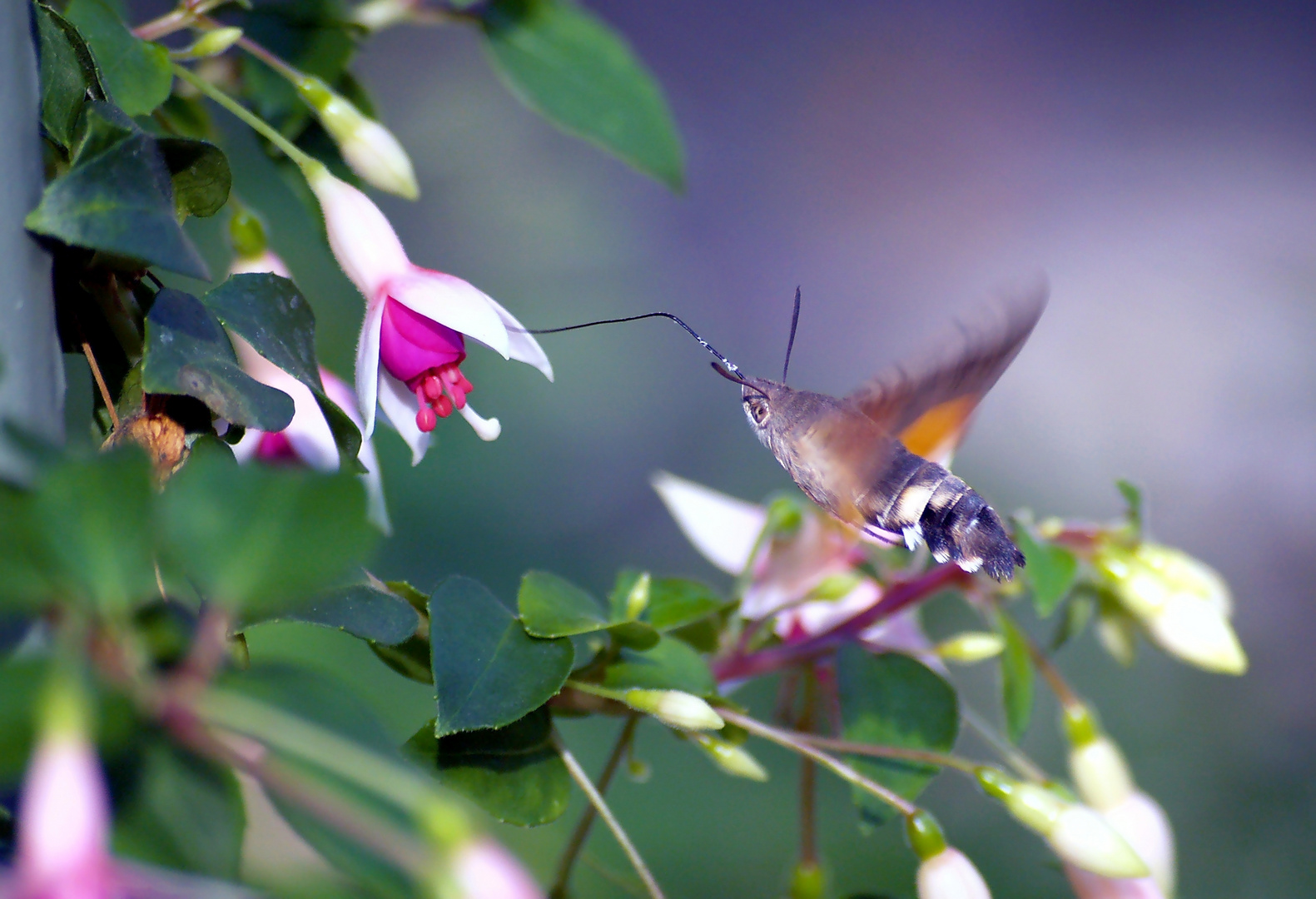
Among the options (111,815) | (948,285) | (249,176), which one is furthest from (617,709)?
(948,285)

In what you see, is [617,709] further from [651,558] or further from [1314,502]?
[1314,502]

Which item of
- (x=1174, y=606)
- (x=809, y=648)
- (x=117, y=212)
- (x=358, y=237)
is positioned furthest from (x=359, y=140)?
(x=1174, y=606)

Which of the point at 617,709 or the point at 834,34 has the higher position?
the point at 617,709

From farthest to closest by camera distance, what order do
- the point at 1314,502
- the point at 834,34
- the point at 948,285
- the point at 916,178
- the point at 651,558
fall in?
1. the point at 834,34
2. the point at 916,178
3. the point at 948,285
4. the point at 1314,502
5. the point at 651,558

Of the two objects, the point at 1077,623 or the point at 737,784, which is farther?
the point at 737,784

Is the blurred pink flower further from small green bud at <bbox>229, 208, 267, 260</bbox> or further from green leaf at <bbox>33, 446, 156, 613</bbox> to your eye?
small green bud at <bbox>229, 208, 267, 260</bbox>

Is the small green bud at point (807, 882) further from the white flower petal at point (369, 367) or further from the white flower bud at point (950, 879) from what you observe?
the white flower petal at point (369, 367)

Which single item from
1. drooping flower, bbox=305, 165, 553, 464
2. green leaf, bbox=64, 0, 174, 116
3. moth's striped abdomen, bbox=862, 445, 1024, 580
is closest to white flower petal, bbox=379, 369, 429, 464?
drooping flower, bbox=305, 165, 553, 464

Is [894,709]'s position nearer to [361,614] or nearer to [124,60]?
[361,614]
